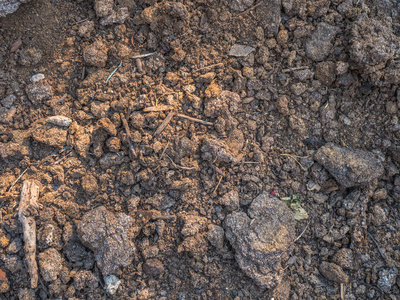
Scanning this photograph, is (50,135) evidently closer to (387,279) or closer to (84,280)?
(84,280)

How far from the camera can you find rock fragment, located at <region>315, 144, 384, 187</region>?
291 cm

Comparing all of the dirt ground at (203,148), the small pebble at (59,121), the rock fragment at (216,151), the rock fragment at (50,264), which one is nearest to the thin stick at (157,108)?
the dirt ground at (203,148)

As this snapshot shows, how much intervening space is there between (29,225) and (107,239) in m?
0.63

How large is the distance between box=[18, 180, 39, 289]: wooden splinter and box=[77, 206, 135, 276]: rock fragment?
36cm

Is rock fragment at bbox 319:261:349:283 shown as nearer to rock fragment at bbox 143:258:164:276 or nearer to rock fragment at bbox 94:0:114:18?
rock fragment at bbox 143:258:164:276

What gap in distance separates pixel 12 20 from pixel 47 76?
52cm

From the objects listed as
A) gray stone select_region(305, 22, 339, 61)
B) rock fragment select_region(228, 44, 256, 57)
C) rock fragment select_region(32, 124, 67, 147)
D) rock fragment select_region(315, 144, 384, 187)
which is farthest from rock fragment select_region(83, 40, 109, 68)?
rock fragment select_region(315, 144, 384, 187)

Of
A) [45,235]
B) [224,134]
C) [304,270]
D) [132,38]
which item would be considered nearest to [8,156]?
[45,235]

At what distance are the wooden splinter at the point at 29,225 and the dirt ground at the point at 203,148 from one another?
0.14 ft

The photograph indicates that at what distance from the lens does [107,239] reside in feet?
8.68

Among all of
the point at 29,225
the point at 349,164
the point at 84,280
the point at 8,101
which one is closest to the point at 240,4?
the point at 349,164

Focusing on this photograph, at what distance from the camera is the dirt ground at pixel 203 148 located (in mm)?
2717

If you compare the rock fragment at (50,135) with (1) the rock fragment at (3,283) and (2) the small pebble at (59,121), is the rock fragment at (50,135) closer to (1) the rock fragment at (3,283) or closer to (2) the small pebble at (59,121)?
(2) the small pebble at (59,121)

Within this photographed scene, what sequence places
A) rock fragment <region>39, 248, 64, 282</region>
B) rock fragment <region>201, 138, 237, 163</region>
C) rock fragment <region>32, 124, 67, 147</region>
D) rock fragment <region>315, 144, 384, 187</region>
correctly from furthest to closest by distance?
rock fragment <region>315, 144, 384, 187</region>
rock fragment <region>201, 138, 237, 163</region>
rock fragment <region>32, 124, 67, 147</region>
rock fragment <region>39, 248, 64, 282</region>
